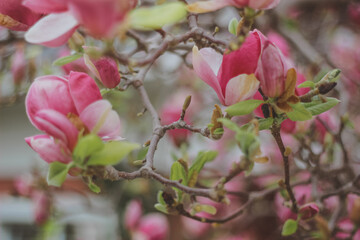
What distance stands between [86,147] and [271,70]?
0.20m

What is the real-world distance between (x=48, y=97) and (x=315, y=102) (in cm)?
29

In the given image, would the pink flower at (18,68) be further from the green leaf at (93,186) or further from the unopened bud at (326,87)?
the unopened bud at (326,87)

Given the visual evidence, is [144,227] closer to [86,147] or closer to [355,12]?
[86,147]

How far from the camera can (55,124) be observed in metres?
0.36

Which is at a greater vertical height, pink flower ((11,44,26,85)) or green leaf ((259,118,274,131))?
green leaf ((259,118,274,131))

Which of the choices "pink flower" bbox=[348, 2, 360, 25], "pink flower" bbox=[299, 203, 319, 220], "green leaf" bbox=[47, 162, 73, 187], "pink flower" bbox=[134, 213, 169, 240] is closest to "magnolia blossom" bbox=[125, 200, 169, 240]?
"pink flower" bbox=[134, 213, 169, 240]

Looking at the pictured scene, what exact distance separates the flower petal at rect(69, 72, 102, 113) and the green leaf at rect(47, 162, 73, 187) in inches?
2.3

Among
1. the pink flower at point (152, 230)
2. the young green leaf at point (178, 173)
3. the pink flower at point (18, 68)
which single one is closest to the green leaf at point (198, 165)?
the young green leaf at point (178, 173)

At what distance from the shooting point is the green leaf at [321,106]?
1.39 ft

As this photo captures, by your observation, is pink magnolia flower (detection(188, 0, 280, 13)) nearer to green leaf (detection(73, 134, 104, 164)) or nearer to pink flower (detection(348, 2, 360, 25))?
green leaf (detection(73, 134, 104, 164))

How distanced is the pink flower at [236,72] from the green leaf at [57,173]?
171 millimetres

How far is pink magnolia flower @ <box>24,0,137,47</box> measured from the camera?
263 millimetres

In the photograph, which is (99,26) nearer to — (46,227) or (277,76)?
(277,76)

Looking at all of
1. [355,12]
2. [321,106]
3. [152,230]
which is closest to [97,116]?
[321,106]
